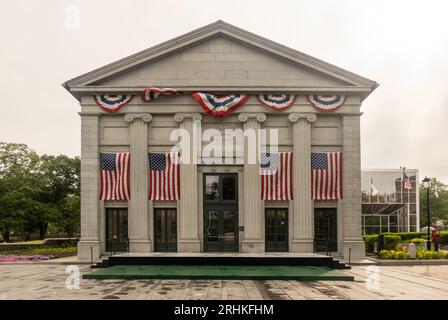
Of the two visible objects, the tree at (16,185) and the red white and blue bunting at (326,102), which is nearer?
the red white and blue bunting at (326,102)

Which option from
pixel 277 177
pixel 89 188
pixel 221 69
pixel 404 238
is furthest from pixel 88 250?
pixel 404 238

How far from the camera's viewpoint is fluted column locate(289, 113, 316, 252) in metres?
25.7

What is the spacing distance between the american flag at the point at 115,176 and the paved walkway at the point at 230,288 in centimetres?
709

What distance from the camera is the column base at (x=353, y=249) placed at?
83.5ft

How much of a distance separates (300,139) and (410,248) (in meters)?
10.1

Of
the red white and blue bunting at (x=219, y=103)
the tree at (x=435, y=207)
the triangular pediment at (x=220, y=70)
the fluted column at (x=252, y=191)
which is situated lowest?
the tree at (x=435, y=207)

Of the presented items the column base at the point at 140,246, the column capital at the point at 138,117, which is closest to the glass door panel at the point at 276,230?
the column base at the point at 140,246

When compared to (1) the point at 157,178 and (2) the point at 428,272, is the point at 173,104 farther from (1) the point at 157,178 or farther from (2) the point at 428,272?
(2) the point at 428,272

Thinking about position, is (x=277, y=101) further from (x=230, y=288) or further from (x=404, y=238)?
(x=404, y=238)

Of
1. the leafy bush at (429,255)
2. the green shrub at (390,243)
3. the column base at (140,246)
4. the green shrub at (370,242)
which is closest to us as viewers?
the leafy bush at (429,255)

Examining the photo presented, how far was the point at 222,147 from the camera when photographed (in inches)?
1035

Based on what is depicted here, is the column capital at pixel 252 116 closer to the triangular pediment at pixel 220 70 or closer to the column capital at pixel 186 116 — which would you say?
the triangular pediment at pixel 220 70

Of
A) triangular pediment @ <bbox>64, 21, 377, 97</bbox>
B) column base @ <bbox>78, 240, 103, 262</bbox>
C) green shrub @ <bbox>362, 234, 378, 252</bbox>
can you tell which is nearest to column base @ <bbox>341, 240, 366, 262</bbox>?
green shrub @ <bbox>362, 234, 378, 252</bbox>
